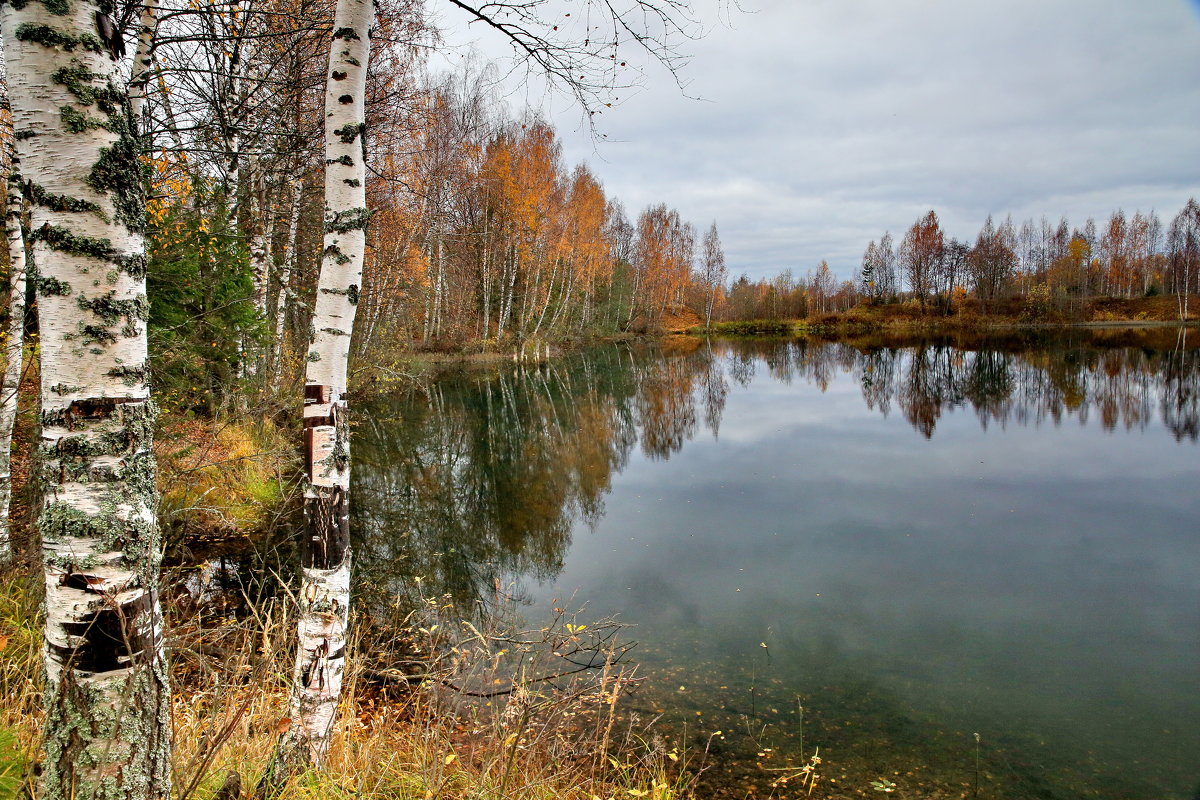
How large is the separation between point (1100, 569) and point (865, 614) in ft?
10.7

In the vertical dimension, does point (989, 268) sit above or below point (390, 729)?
above

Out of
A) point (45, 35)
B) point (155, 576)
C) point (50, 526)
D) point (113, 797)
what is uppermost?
point (45, 35)

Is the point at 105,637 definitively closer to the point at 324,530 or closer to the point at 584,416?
the point at 324,530

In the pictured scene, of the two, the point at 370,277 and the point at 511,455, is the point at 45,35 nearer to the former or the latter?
the point at 511,455

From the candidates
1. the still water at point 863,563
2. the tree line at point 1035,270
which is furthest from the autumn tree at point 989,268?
the still water at point 863,563

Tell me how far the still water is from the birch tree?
3261 mm

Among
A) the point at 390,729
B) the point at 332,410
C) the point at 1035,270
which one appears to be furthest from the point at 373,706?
the point at 1035,270

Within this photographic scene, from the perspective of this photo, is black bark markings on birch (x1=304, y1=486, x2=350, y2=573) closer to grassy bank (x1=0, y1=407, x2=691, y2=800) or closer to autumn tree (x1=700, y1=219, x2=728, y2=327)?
grassy bank (x1=0, y1=407, x2=691, y2=800)

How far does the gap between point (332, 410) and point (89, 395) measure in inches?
49.0

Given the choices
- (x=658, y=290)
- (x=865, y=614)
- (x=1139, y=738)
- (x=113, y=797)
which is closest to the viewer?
(x=113, y=797)

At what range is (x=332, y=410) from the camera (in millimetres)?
2670

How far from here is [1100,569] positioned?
6.97 meters

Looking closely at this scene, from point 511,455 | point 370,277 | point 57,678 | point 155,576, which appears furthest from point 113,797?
point 370,277

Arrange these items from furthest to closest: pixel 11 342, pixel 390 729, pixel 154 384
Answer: pixel 154 384
pixel 11 342
pixel 390 729
